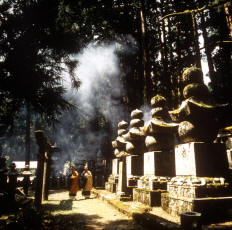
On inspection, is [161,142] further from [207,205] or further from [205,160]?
[207,205]

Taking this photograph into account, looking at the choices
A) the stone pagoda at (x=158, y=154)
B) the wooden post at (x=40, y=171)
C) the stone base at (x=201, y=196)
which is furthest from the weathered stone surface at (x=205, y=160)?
the wooden post at (x=40, y=171)

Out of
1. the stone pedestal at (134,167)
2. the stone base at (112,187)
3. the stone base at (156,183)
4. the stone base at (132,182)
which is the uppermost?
the stone pedestal at (134,167)

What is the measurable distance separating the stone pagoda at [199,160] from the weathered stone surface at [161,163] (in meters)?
1.18

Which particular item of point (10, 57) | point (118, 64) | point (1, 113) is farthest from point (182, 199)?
point (118, 64)

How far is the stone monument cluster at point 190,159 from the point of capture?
4.45 m

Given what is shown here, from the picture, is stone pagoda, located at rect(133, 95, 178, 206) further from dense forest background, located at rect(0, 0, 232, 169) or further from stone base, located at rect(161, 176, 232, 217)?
dense forest background, located at rect(0, 0, 232, 169)

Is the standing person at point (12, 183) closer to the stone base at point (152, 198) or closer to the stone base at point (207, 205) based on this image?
the stone base at point (152, 198)

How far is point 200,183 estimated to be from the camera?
4504 millimetres

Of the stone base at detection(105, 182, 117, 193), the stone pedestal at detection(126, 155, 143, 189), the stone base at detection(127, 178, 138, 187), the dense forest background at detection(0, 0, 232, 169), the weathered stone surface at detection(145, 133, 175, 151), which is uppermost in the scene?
the dense forest background at detection(0, 0, 232, 169)

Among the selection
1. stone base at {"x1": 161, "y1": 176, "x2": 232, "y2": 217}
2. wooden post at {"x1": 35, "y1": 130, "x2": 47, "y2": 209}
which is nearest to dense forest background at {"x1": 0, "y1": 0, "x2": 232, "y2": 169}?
wooden post at {"x1": 35, "y1": 130, "x2": 47, "y2": 209}

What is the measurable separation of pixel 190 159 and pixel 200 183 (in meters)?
0.62

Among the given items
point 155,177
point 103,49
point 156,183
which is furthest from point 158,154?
point 103,49

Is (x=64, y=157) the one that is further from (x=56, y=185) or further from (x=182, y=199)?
(x=182, y=199)

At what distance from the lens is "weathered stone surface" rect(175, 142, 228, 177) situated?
4.84m
